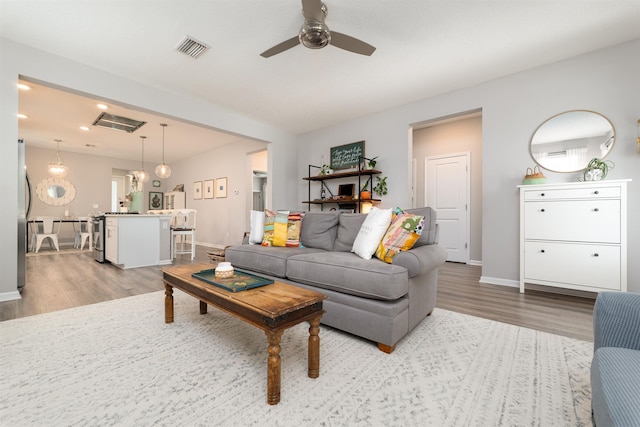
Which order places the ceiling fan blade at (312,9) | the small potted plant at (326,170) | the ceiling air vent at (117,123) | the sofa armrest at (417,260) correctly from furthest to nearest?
1. the small potted plant at (326,170)
2. the ceiling air vent at (117,123)
3. the ceiling fan blade at (312,9)
4. the sofa armrest at (417,260)

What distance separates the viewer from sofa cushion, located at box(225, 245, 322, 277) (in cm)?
242

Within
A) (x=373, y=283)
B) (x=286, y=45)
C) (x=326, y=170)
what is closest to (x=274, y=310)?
(x=373, y=283)

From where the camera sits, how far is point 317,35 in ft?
7.05

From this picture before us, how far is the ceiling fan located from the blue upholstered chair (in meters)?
2.31

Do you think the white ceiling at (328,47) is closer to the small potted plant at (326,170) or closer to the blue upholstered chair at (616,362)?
the small potted plant at (326,170)

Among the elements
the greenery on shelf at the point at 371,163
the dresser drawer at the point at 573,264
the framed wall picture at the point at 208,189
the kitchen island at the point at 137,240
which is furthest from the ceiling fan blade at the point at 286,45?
the framed wall picture at the point at 208,189

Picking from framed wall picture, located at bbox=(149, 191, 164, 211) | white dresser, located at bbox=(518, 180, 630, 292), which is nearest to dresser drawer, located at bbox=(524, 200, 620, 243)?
white dresser, located at bbox=(518, 180, 630, 292)

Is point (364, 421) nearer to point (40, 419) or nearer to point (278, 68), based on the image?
point (40, 419)

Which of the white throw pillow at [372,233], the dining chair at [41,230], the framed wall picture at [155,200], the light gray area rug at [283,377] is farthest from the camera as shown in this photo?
the framed wall picture at [155,200]

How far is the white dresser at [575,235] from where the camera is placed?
255 centimetres

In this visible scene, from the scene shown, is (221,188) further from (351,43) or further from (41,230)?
(351,43)

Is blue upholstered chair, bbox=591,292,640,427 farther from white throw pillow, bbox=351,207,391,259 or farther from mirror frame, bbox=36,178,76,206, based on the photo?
mirror frame, bbox=36,178,76,206

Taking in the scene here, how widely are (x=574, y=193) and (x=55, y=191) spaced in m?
10.9

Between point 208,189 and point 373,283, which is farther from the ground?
point 208,189
